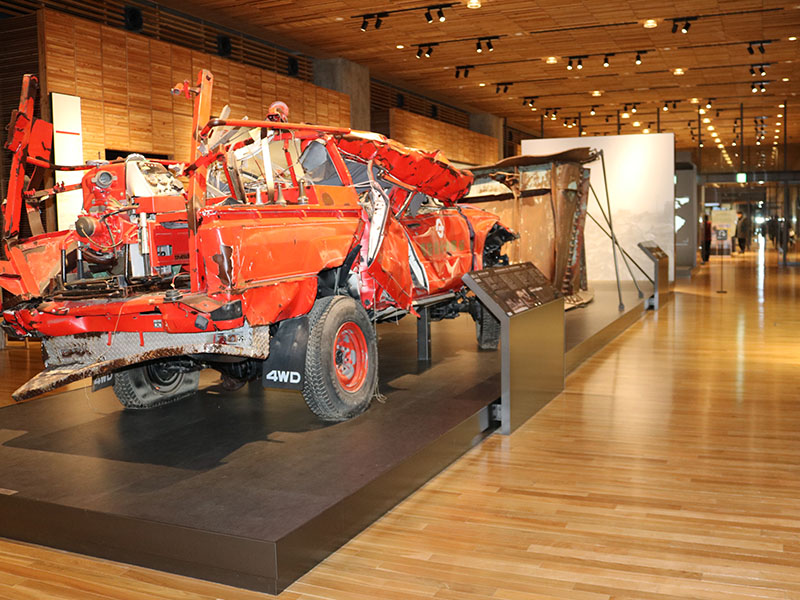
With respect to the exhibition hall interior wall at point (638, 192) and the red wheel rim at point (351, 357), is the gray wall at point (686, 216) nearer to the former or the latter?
the exhibition hall interior wall at point (638, 192)

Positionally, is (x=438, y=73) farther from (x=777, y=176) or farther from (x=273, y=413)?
(x=273, y=413)

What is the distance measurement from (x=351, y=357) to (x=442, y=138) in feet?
47.9

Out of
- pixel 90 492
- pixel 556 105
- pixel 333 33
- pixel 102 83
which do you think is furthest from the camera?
pixel 556 105

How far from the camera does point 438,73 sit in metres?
17.1

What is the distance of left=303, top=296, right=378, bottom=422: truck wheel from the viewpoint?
4.77 m

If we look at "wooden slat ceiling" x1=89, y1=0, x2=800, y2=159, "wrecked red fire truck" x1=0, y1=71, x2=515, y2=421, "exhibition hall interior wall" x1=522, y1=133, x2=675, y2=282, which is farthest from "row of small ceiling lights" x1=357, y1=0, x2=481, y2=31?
"wrecked red fire truck" x1=0, y1=71, x2=515, y2=421

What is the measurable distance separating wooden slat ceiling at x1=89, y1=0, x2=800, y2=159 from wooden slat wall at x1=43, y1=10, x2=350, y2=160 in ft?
3.24

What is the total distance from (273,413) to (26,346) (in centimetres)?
628

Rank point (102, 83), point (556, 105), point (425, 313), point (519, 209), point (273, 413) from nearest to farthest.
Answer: point (273, 413) → point (425, 313) → point (102, 83) → point (519, 209) → point (556, 105)

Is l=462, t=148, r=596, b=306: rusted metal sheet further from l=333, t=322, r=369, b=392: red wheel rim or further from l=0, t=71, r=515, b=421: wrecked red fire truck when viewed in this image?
l=333, t=322, r=369, b=392: red wheel rim

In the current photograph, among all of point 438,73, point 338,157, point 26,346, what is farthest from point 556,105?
point 338,157

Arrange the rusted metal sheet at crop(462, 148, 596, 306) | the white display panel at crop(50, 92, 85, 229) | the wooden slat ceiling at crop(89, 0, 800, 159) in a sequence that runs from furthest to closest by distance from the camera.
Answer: the wooden slat ceiling at crop(89, 0, 800, 159), the rusted metal sheet at crop(462, 148, 596, 306), the white display panel at crop(50, 92, 85, 229)

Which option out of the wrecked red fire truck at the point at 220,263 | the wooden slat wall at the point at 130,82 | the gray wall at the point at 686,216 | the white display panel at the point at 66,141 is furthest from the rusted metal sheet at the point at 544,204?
the gray wall at the point at 686,216

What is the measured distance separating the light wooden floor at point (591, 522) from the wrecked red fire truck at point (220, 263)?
3.69 ft
